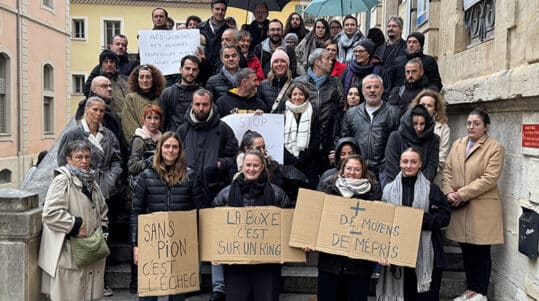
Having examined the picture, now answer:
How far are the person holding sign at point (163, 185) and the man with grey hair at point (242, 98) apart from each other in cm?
145

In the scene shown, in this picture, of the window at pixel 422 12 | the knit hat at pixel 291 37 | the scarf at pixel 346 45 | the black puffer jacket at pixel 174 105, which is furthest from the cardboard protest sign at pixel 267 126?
the window at pixel 422 12

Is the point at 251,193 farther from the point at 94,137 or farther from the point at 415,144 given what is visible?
the point at 94,137

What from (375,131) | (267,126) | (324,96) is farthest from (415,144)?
(267,126)

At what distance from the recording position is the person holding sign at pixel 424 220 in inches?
175

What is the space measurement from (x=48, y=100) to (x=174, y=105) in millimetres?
22806

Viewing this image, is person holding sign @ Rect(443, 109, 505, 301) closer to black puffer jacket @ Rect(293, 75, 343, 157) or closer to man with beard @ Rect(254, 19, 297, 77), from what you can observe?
black puffer jacket @ Rect(293, 75, 343, 157)

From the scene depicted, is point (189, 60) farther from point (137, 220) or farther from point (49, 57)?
point (49, 57)

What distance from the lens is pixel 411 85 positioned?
20.4 ft

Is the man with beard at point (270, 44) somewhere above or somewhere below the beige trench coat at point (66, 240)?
above

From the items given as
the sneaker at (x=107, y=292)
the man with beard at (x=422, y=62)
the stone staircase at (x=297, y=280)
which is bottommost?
the sneaker at (x=107, y=292)

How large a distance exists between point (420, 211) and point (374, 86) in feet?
5.60

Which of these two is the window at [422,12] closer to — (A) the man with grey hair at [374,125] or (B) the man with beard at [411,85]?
(B) the man with beard at [411,85]

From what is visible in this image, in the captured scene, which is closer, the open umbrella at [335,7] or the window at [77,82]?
the open umbrella at [335,7]

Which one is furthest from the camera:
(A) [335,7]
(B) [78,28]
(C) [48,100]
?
(B) [78,28]
